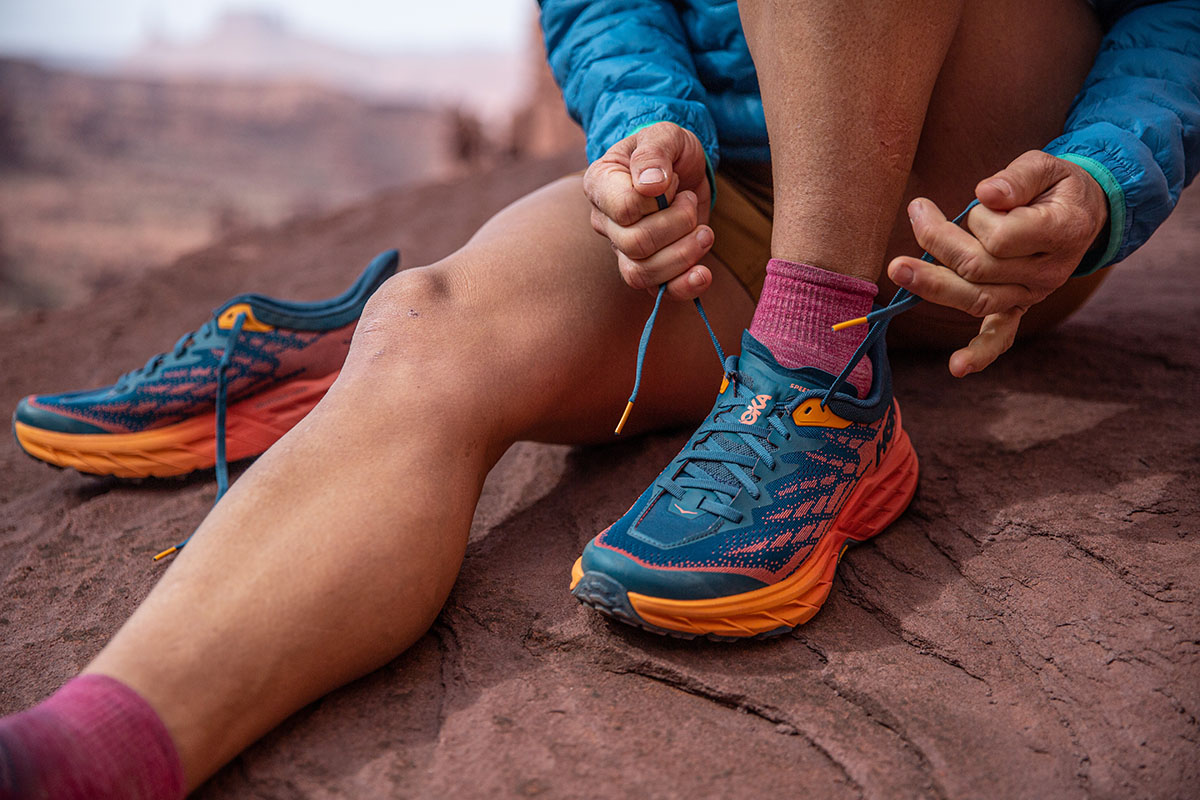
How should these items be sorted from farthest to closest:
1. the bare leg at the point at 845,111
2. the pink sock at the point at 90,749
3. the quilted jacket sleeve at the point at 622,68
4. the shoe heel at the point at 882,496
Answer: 1. the quilted jacket sleeve at the point at 622,68
2. the shoe heel at the point at 882,496
3. the bare leg at the point at 845,111
4. the pink sock at the point at 90,749

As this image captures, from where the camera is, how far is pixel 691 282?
2.78ft


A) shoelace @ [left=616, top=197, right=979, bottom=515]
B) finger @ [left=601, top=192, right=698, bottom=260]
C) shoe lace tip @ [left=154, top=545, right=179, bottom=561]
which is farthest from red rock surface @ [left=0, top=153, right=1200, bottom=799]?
finger @ [left=601, top=192, right=698, bottom=260]

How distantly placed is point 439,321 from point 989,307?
1.83 feet

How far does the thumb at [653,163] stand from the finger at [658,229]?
0.08ft

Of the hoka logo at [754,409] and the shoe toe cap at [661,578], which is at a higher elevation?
the hoka logo at [754,409]

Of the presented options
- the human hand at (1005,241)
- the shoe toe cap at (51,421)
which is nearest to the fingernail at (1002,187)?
the human hand at (1005,241)

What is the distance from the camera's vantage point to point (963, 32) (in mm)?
902

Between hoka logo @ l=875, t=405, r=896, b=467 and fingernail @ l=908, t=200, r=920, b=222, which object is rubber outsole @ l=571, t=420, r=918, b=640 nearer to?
hoka logo @ l=875, t=405, r=896, b=467

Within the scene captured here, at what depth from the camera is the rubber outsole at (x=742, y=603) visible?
29.4 inches

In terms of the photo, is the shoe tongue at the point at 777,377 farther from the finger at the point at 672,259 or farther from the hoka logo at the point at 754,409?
the finger at the point at 672,259

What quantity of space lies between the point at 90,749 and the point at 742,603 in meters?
0.55

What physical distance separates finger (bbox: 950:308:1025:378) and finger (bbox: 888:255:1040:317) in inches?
1.0

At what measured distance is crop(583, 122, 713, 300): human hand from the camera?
0.82m

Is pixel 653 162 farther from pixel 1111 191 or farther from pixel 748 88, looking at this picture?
pixel 1111 191
